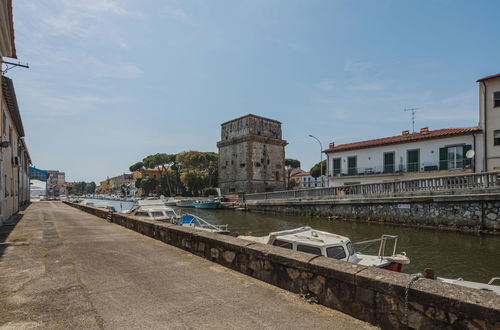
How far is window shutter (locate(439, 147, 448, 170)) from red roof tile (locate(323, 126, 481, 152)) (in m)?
1.45

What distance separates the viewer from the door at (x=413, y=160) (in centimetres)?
3134

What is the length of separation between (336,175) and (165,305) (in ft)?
120

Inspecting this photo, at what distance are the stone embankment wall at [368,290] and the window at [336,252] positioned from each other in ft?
13.2

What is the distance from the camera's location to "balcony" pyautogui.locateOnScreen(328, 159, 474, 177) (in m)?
28.0

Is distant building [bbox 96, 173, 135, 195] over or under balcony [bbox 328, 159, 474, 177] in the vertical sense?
under

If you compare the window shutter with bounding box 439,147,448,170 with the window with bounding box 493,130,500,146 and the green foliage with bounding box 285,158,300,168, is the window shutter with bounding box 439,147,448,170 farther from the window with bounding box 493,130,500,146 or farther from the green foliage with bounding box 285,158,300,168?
the green foliage with bounding box 285,158,300,168

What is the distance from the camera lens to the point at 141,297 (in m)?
4.07

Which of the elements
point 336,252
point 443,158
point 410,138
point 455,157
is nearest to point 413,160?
point 410,138

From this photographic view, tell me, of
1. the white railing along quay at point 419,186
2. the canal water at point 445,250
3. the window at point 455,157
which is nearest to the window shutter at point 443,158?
the window at point 455,157

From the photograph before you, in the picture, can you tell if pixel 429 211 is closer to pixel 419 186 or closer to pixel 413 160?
pixel 419 186

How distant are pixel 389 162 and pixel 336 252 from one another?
2847 cm

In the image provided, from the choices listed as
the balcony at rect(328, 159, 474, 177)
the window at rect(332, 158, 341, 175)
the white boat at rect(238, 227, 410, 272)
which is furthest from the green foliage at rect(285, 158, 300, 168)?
the white boat at rect(238, 227, 410, 272)

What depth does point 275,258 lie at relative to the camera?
15.3 feet

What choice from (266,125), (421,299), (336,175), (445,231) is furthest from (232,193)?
(421,299)
